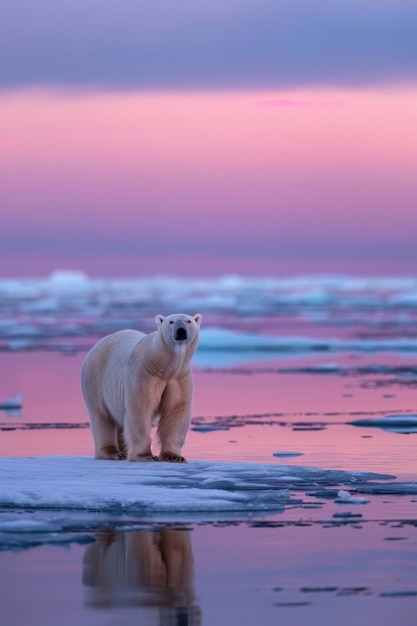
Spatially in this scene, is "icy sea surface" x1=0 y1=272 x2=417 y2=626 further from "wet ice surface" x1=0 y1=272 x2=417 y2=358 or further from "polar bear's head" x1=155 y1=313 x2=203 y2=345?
"wet ice surface" x1=0 y1=272 x2=417 y2=358

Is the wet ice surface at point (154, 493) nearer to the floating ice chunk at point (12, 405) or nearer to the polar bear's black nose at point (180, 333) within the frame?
the polar bear's black nose at point (180, 333)

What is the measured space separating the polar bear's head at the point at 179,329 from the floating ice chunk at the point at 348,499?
4.48 ft

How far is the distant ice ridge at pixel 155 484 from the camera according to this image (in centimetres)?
559

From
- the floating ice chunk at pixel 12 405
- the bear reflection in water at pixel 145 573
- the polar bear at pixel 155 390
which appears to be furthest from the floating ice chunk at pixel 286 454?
the floating ice chunk at pixel 12 405

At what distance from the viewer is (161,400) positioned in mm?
7156

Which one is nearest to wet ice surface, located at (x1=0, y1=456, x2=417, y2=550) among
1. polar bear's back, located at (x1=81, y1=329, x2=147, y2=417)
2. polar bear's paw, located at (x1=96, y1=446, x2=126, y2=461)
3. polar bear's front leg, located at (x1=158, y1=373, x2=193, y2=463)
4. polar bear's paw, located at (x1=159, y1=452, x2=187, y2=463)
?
polar bear's paw, located at (x1=159, y1=452, x2=187, y2=463)

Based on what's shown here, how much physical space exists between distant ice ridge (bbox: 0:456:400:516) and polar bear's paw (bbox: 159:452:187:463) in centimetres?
8

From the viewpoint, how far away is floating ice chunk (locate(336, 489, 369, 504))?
5.77m

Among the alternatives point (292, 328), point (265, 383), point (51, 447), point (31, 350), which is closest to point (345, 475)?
point (51, 447)

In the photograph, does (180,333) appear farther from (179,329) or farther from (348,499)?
(348,499)

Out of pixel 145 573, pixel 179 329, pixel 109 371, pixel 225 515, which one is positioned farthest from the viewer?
pixel 109 371

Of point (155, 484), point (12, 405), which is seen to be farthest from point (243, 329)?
point (155, 484)

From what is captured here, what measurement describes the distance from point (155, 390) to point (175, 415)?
17 centimetres

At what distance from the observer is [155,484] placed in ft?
20.2
